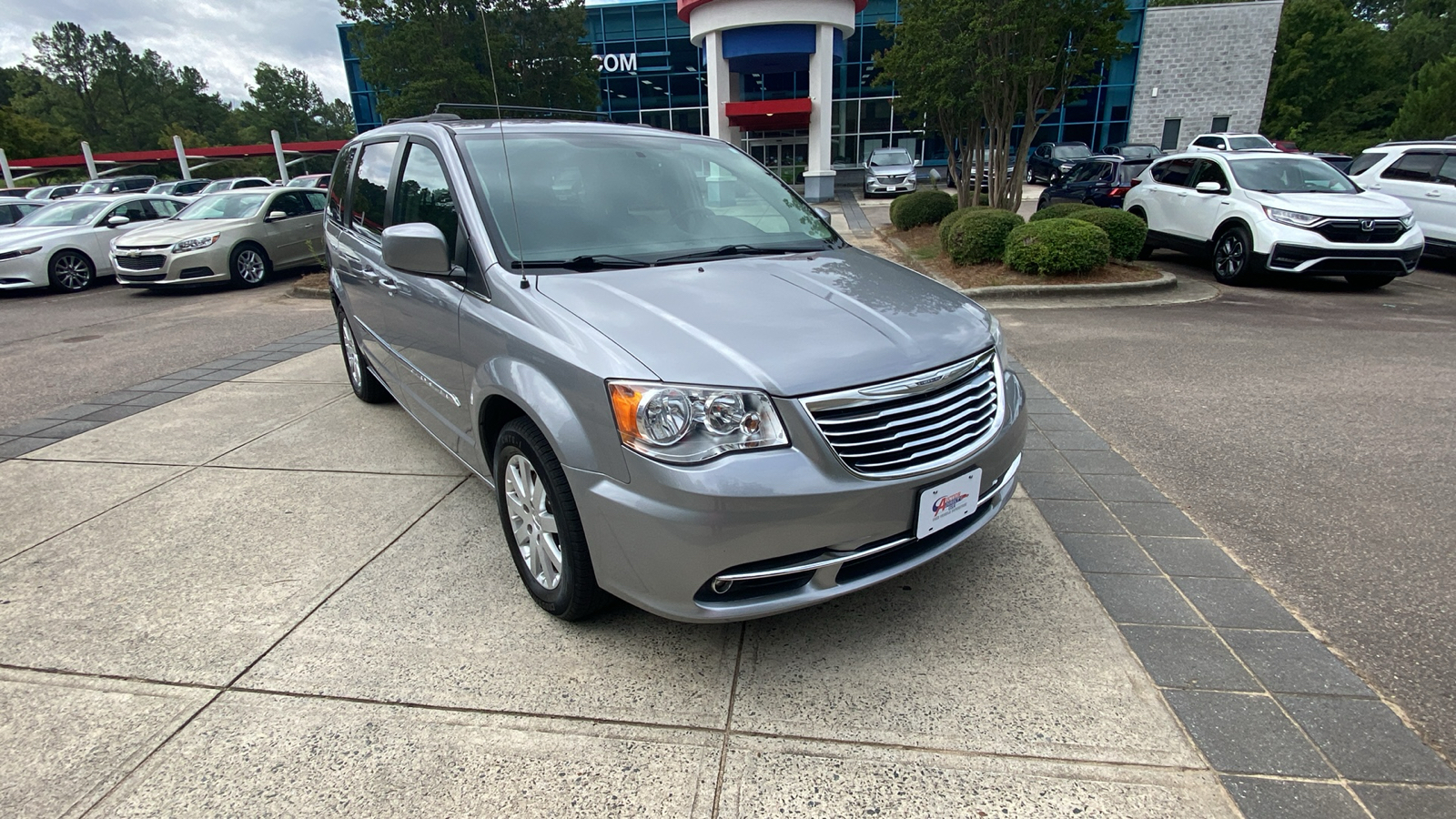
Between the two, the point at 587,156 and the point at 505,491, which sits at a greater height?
the point at 587,156

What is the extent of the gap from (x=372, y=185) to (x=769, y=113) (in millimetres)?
24466

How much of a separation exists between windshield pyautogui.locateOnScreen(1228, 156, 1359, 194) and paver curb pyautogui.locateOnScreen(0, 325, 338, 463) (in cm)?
1150

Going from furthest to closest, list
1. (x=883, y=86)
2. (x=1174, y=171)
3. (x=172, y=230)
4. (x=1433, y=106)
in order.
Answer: (x=883, y=86) → (x=1433, y=106) → (x=172, y=230) → (x=1174, y=171)

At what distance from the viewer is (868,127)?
3509cm

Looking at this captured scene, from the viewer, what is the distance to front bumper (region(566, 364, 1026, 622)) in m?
2.15

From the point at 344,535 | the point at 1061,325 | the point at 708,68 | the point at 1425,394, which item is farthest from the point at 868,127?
the point at 344,535

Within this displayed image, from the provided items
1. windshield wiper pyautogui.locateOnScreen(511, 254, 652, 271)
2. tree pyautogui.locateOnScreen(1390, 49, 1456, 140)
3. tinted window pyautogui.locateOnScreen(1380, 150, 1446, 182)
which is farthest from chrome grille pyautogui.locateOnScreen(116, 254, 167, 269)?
tree pyautogui.locateOnScreen(1390, 49, 1456, 140)

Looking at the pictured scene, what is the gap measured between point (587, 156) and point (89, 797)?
287cm

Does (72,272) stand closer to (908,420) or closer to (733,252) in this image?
(733,252)

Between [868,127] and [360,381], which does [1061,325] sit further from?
[868,127]

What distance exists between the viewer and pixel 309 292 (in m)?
11.0

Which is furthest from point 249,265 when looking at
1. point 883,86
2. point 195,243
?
point 883,86

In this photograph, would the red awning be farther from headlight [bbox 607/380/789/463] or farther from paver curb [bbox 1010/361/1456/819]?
headlight [bbox 607/380/789/463]

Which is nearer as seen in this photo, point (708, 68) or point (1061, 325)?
point (1061, 325)
